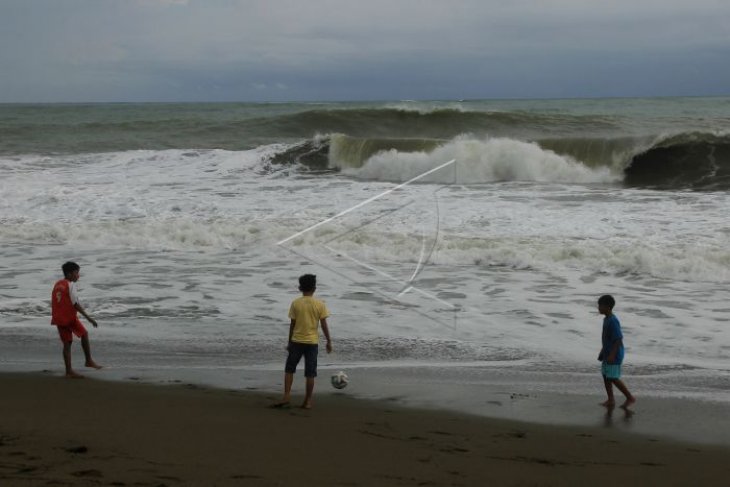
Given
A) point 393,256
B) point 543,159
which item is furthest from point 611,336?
point 543,159

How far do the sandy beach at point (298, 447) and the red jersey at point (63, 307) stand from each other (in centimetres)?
103

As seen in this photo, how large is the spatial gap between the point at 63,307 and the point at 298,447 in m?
3.26

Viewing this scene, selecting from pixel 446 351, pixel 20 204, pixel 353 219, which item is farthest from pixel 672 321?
pixel 20 204

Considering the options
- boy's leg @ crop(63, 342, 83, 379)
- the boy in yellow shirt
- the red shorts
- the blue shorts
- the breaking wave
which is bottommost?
boy's leg @ crop(63, 342, 83, 379)

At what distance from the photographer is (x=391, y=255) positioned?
41.2 feet

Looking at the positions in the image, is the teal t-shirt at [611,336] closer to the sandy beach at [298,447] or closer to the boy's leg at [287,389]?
the sandy beach at [298,447]

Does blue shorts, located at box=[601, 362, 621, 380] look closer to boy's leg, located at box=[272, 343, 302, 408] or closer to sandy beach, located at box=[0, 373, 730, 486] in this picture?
sandy beach, located at box=[0, 373, 730, 486]

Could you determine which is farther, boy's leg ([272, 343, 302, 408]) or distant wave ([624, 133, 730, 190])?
distant wave ([624, 133, 730, 190])

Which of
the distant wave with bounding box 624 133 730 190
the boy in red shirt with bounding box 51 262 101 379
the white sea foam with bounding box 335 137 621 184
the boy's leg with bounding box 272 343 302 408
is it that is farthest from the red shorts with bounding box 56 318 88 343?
the distant wave with bounding box 624 133 730 190

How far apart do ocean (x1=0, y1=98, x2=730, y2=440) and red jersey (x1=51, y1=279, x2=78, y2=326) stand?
1.46 feet

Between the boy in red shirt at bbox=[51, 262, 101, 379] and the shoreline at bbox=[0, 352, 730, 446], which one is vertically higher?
the boy in red shirt at bbox=[51, 262, 101, 379]

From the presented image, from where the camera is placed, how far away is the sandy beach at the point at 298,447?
4.48 meters

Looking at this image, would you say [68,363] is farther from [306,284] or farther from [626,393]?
[626,393]

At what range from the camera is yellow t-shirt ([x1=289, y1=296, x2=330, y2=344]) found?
6285 mm
